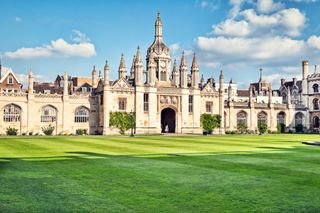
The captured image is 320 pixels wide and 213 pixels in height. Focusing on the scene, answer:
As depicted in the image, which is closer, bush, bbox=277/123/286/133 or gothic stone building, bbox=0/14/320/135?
gothic stone building, bbox=0/14/320/135

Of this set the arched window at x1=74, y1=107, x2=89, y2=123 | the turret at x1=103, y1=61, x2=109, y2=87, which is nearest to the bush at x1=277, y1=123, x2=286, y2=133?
the turret at x1=103, y1=61, x2=109, y2=87

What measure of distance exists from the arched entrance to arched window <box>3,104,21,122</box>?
23841mm

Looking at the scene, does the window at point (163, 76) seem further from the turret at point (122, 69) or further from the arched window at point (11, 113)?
the arched window at point (11, 113)

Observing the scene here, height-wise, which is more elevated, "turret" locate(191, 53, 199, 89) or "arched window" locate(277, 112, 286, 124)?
"turret" locate(191, 53, 199, 89)

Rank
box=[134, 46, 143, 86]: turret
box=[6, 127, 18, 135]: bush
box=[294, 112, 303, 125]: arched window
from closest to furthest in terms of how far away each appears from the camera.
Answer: box=[6, 127, 18, 135]: bush, box=[134, 46, 143, 86]: turret, box=[294, 112, 303, 125]: arched window

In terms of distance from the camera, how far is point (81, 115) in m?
61.5

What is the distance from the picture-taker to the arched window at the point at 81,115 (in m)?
61.1

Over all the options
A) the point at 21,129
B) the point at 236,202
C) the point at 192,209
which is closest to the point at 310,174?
the point at 236,202

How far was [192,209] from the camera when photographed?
8.39 m

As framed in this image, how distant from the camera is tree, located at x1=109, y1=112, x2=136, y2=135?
60.1 meters

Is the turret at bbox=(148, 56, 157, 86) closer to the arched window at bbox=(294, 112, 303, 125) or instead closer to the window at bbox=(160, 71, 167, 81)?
the window at bbox=(160, 71, 167, 81)

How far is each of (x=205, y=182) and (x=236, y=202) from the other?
8.99ft

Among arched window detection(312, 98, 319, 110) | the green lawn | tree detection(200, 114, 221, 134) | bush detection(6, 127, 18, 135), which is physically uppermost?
arched window detection(312, 98, 319, 110)

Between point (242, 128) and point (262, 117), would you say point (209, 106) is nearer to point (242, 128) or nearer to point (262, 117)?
point (242, 128)
